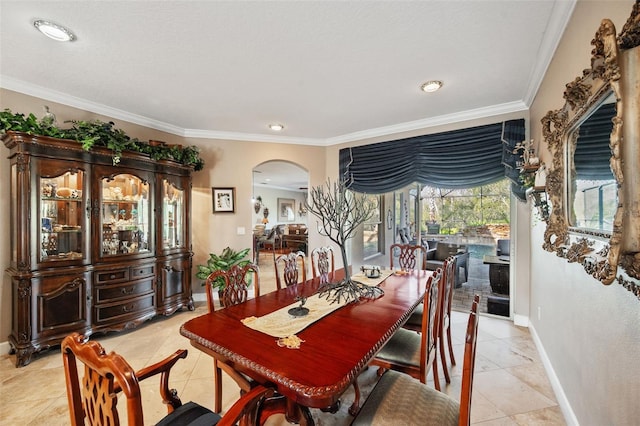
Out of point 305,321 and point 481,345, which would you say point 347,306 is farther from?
point 481,345

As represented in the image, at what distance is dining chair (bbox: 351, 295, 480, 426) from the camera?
1100 millimetres

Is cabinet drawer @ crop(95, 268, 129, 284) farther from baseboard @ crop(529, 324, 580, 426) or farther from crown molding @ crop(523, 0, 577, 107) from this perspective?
crown molding @ crop(523, 0, 577, 107)

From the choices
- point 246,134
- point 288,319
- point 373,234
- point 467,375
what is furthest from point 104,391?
point 373,234

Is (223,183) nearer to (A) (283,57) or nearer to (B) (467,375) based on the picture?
(A) (283,57)

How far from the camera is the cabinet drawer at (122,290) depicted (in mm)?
2771

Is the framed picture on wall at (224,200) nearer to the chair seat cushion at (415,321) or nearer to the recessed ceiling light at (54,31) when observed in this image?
the recessed ceiling light at (54,31)

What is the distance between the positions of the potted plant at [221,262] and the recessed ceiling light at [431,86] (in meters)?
3.02

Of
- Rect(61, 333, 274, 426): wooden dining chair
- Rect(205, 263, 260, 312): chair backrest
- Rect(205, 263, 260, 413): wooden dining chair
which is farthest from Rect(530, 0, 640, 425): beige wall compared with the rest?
Rect(205, 263, 260, 312): chair backrest

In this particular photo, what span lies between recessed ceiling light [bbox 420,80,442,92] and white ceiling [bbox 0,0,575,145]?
0.09m

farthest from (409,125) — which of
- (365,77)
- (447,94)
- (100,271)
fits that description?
(100,271)

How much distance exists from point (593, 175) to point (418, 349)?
1.38 meters

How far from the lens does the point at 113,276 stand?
2.86 m

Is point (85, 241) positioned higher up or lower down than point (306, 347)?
higher up

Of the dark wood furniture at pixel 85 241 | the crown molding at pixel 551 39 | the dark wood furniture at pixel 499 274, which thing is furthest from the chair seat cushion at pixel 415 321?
the dark wood furniture at pixel 85 241
